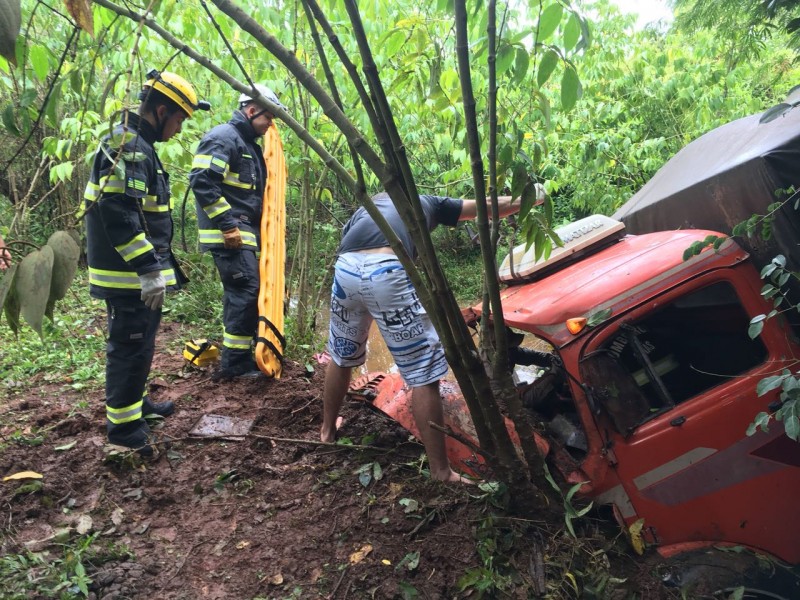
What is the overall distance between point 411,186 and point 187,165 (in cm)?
377

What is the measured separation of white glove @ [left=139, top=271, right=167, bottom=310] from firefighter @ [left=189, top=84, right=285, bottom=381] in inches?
36.8

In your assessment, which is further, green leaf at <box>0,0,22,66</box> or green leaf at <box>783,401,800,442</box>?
green leaf at <box>783,401,800,442</box>

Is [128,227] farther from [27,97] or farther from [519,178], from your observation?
[519,178]

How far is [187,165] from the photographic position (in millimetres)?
4820

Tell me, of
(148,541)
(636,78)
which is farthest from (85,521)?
(636,78)

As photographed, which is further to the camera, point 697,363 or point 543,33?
point 697,363

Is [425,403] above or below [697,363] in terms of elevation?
above

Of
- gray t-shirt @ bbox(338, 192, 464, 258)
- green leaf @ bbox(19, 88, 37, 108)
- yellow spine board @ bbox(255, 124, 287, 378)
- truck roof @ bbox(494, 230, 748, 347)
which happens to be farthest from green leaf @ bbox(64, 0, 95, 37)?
yellow spine board @ bbox(255, 124, 287, 378)

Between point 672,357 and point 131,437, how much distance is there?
105 inches

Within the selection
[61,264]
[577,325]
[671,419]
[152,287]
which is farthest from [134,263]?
[671,419]

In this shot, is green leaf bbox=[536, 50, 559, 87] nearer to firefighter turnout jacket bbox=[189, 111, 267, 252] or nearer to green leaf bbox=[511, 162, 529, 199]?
green leaf bbox=[511, 162, 529, 199]

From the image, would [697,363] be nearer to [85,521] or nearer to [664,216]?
[664,216]

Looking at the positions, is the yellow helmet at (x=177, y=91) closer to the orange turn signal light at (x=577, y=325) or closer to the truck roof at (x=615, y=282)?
the truck roof at (x=615, y=282)

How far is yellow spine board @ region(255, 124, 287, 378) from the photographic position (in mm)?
3807
